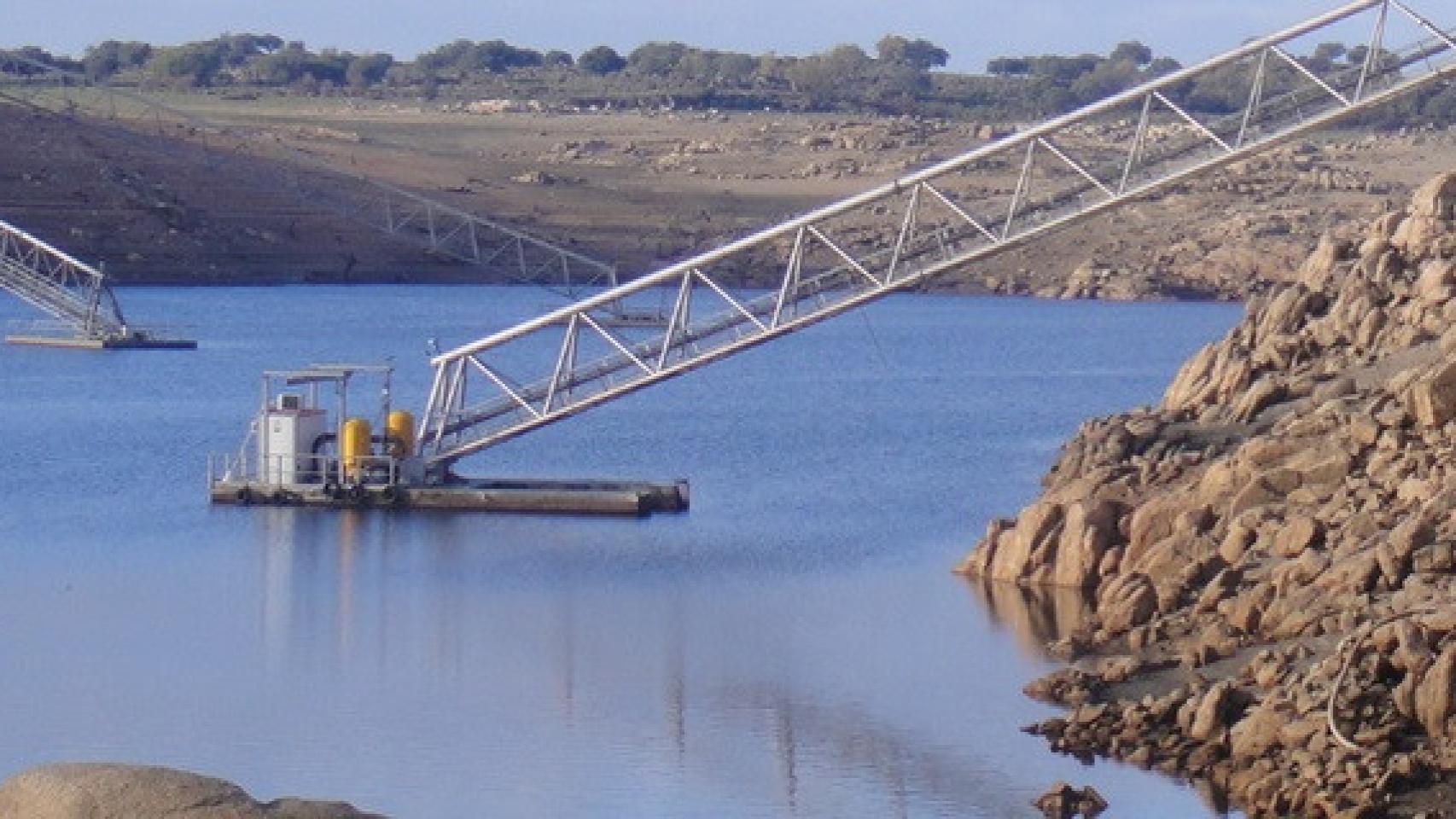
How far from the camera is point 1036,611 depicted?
31.7 metres

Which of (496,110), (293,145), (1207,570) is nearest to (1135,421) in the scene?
(1207,570)

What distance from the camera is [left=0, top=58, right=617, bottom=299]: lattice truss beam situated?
302 ft

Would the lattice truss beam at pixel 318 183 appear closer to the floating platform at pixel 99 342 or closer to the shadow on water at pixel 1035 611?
the floating platform at pixel 99 342

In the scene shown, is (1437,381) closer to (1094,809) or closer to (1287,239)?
(1094,809)

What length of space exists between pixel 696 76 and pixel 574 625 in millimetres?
146127

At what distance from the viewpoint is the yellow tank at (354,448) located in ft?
134

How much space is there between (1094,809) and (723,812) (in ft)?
8.30

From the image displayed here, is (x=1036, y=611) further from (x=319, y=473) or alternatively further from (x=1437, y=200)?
(x=319, y=473)

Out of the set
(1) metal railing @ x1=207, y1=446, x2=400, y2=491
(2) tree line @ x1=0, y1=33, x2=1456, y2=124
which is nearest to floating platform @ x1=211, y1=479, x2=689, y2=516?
(1) metal railing @ x1=207, y1=446, x2=400, y2=491

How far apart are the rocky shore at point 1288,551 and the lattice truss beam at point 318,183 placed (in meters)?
50.8

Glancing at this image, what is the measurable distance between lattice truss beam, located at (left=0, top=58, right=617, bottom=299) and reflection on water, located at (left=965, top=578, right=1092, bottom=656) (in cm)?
5308

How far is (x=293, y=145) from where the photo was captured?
388 ft

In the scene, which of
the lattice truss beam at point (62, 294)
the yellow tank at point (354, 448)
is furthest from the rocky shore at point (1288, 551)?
the lattice truss beam at point (62, 294)

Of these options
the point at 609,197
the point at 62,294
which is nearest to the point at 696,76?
the point at 609,197
